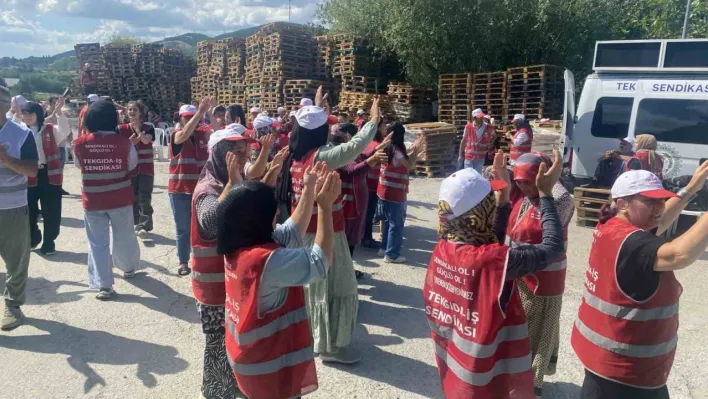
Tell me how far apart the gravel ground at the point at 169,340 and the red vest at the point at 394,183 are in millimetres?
893

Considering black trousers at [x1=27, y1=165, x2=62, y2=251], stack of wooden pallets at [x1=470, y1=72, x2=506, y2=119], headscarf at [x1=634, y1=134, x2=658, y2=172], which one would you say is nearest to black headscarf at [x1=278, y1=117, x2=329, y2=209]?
black trousers at [x1=27, y1=165, x2=62, y2=251]

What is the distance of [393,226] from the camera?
6551 mm

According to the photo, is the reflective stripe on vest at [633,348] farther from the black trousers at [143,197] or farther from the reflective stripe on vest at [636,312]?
the black trousers at [143,197]

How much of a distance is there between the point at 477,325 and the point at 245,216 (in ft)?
3.90

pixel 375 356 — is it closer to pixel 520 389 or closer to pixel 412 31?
pixel 520 389

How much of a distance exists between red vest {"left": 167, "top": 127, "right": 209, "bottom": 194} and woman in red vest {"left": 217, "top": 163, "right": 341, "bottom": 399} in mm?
3678

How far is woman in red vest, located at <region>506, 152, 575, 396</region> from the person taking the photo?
3.22 meters

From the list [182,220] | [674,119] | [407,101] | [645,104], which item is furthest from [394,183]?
[407,101]

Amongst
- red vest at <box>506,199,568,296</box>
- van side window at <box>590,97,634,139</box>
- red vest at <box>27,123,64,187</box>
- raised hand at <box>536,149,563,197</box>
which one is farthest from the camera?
van side window at <box>590,97,634,139</box>

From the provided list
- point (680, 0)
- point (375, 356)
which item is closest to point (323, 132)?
point (375, 356)

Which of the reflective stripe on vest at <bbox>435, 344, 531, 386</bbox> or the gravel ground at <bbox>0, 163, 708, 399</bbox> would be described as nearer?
the reflective stripe on vest at <bbox>435, 344, 531, 386</bbox>

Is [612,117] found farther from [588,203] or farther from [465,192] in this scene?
[465,192]

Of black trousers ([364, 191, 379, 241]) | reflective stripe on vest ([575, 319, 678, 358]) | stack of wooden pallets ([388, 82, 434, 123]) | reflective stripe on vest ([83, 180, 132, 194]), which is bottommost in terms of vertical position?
black trousers ([364, 191, 379, 241])

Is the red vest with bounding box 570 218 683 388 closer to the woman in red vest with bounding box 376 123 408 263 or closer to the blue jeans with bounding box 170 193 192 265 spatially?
the woman in red vest with bounding box 376 123 408 263
